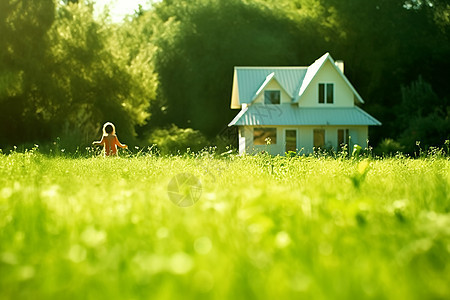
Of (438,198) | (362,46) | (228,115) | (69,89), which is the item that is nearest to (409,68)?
(362,46)

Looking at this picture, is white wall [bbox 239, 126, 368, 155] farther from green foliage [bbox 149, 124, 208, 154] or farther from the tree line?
the tree line

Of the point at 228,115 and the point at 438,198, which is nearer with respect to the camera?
the point at 438,198

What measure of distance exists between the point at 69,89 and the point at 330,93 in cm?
1404

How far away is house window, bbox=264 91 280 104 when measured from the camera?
29.9 meters

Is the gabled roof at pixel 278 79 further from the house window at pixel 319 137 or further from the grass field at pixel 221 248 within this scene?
the grass field at pixel 221 248

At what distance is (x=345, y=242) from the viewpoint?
11.9ft

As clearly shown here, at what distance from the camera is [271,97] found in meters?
30.0

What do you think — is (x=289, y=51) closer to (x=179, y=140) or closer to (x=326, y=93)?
(x=326, y=93)

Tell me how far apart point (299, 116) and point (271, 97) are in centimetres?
193

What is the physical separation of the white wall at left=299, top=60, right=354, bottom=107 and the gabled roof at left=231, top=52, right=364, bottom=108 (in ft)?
0.90

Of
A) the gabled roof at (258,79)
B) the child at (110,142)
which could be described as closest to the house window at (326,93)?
the gabled roof at (258,79)

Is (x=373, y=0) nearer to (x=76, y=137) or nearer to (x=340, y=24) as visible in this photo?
(x=340, y=24)

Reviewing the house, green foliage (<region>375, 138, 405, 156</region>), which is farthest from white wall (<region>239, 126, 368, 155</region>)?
green foliage (<region>375, 138, 405, 156</region>)

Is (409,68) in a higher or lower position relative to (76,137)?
higher
